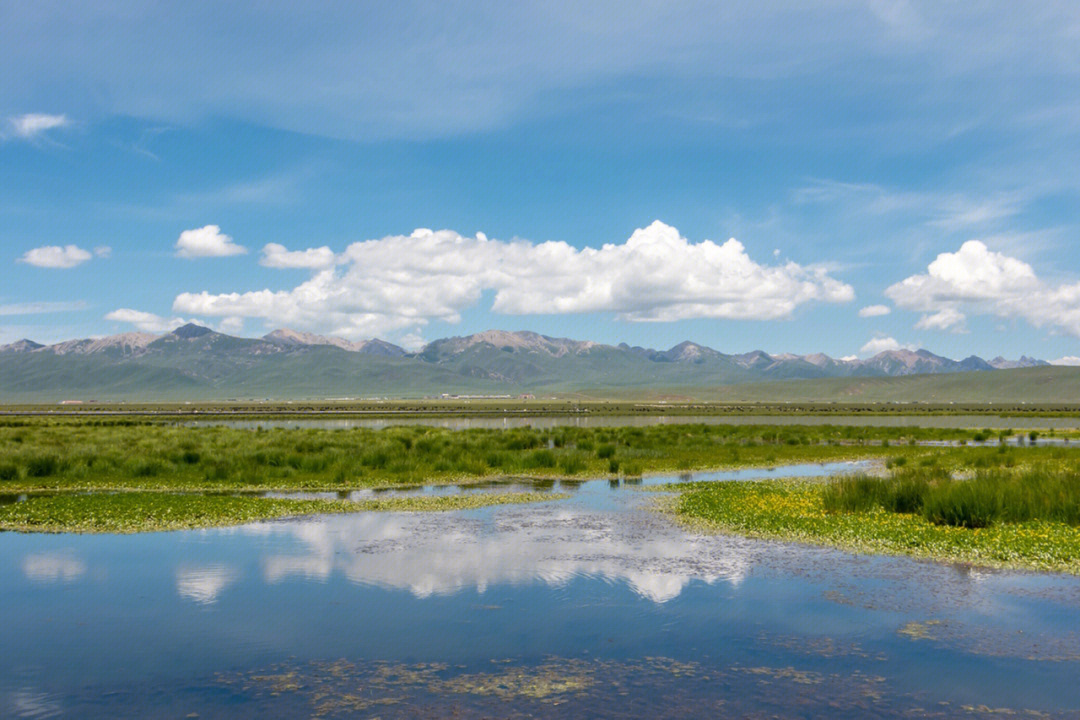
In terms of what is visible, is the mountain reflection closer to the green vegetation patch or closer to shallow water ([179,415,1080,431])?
the green vegetation patch

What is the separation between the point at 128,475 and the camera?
39.5m

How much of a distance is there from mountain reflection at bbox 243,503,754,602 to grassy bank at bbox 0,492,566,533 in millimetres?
1931

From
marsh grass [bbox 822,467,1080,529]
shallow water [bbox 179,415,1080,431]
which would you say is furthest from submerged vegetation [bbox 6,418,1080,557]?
shallow water [bbox 179,415,1080,431]

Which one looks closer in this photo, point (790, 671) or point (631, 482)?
point (790, 671)

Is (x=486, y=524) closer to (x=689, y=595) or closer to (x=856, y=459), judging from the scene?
(x=689, y=595)

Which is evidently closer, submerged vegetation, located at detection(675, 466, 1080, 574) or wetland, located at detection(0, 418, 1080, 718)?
wetland, located at detection(0, 418, 1080, 718)

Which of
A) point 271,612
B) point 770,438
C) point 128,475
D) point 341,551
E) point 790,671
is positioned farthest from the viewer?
point 770,438

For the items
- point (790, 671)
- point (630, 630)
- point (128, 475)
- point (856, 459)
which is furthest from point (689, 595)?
point (856, 459)

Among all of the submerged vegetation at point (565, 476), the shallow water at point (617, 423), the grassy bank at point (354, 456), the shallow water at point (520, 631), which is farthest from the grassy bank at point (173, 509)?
Result: the shallow water at point (617, 423)

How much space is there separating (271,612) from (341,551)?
19.3 ft


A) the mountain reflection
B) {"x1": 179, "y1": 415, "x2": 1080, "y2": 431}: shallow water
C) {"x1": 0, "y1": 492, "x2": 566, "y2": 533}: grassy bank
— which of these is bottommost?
{"x1": 179, "y1": 415, "x2": 1080, "y2": 431}: shallow water

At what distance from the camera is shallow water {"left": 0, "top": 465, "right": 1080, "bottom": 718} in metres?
12.2

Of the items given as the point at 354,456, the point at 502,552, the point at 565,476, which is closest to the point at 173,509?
the point at 502,552

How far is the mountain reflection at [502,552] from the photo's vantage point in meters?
19.5
